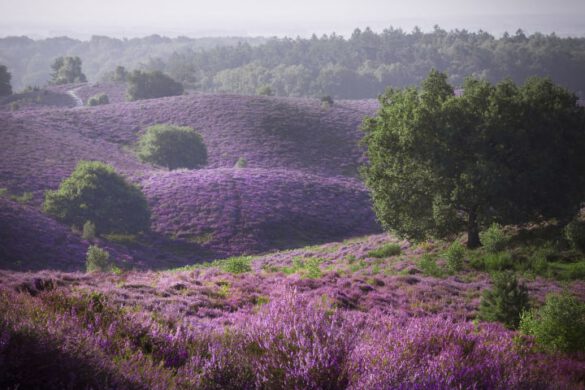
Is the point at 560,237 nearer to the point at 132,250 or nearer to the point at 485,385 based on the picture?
the point at 485,385

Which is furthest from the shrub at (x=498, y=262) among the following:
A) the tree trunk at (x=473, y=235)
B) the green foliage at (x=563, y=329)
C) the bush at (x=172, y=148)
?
the bush at (x=172, y=148)

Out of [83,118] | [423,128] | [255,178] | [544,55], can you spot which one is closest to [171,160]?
[255,178]

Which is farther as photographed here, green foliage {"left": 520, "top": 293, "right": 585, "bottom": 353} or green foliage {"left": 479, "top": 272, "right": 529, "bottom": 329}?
green foliage {"left": 479, "top": 272, "right": 529, "bottom": 329}

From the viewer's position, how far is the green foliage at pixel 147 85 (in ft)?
309

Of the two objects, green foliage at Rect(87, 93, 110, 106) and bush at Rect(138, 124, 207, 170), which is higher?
green foliage at Rect(87, 93, 110, 106)

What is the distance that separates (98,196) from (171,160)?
20964 mm

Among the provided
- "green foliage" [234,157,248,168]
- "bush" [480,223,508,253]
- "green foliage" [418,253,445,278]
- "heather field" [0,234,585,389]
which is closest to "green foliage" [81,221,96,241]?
"green foliage" [418,253,445,278]

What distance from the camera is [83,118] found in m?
66.9

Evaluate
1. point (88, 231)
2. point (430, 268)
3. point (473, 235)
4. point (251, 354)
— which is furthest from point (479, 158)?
point (88, 231)

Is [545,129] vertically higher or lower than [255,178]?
higher

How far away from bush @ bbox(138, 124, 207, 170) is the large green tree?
3765 centimetres

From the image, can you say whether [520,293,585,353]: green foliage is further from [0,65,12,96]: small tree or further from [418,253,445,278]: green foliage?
[0,65,12,96]: small tree

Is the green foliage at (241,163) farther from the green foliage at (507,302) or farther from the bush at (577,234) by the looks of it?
the green foliage at (507,302)

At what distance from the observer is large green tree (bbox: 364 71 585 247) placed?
2150 centimetres
